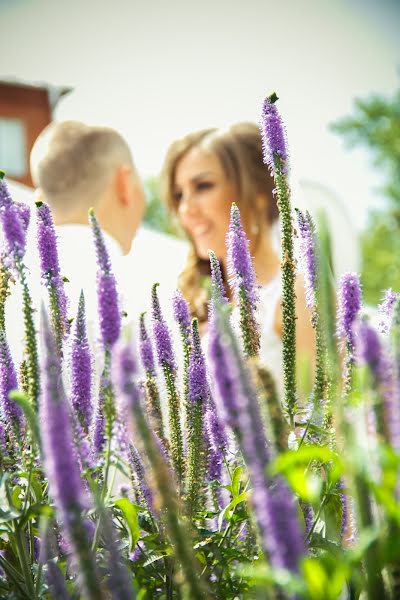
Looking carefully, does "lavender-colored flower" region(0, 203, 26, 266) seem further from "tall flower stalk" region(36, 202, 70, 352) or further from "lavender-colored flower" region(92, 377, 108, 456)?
"lavender-colored flower" region(92, 377, 108, 456)

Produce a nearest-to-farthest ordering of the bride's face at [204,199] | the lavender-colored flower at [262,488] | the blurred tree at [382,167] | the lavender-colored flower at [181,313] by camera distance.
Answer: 1. the lavender-colored flower at [262,488]
2. the lavender-colored flower at [181,313]
3. the bride's face at [204,199]
4. the blurred tree at [382,167]

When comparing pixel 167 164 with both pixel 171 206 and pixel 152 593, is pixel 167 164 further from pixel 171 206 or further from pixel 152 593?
pixel 152 593

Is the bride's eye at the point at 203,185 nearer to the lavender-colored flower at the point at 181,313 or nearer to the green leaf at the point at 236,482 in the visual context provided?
the lavender-colored flower at the point at 181,313

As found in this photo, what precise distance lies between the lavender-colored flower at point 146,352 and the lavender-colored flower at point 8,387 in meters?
0.30

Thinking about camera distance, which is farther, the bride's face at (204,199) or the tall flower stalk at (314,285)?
the bride's face at (204,199)

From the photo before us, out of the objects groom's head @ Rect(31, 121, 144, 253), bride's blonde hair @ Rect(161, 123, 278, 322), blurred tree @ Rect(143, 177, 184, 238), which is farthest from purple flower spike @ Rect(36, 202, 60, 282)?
blurred tree @ Rect(143, 177, 184, 238)

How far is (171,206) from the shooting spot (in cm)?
892

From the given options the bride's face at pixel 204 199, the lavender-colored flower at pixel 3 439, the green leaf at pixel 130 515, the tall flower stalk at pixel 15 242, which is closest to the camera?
the green leaf at pixel 130 515

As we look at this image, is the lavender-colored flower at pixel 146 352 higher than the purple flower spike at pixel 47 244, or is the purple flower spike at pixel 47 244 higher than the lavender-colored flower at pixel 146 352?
the purple flower spike at pixel 47 244

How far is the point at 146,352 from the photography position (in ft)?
6.24

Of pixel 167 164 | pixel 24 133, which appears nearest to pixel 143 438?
pixel 167 164

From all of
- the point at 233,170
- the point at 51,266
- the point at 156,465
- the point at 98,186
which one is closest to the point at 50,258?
the point at 51,266

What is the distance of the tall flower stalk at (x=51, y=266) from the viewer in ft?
6.00

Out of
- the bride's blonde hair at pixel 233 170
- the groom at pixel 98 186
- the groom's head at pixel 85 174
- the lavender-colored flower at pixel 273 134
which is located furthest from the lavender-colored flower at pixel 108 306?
the bride's blonde hair at pixel 233 170
